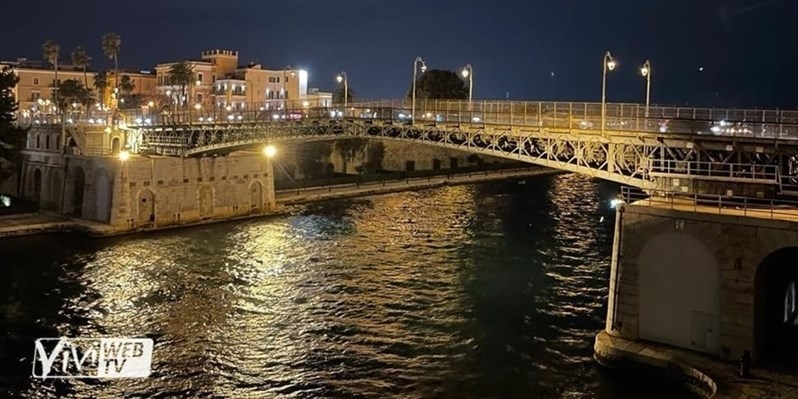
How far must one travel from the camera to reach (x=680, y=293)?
26016 millimetres

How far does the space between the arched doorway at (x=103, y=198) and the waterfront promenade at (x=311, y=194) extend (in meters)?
0.75

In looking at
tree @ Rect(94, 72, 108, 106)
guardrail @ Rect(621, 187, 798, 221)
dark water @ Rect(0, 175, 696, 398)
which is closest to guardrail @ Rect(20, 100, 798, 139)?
guardrail @ Rect(621, 187, 798, 221)

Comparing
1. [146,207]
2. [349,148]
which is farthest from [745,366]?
[349,148]

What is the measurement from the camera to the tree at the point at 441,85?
111938 mm

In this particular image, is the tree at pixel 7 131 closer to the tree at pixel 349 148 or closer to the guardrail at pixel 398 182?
the guardrail at pixel 398 182

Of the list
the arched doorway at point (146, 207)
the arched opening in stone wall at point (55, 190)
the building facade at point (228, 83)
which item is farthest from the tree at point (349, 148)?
the arched doorway at point (146, 207)

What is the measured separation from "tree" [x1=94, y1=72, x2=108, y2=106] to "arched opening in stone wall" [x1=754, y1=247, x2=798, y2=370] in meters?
100

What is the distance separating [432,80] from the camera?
113m

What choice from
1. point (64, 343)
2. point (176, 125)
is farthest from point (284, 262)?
point (176, 125)

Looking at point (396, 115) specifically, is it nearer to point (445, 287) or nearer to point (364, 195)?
point (445, 287)

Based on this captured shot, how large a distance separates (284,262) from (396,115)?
13.9 metres

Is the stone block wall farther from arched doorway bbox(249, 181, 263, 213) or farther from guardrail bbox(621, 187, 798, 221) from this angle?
arched doorway bbox(249, 181, 263, 213)

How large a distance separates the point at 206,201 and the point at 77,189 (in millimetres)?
10759

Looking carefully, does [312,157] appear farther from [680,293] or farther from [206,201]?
[680,293]
